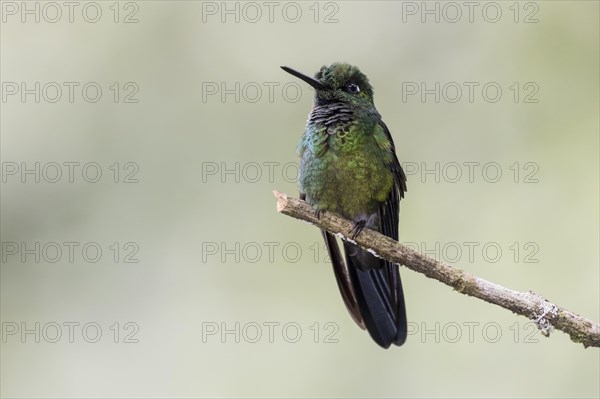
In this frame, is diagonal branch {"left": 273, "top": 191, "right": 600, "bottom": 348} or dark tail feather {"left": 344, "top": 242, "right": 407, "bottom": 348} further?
dark tail feather {"left": 344, "top": 242, "right": 407, "bottom": 348}

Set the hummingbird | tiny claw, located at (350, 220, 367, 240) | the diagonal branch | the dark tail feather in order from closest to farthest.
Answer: the diagonal branch → tiny claw, located at (350, 220, 367, 240) → the hummingbird → the dark tail feather

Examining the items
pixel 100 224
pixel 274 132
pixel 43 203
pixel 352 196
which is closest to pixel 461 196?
pixel 274 132

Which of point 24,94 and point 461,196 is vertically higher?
point 24,94

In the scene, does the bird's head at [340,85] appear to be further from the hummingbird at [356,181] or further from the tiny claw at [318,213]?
the tiny claw at [318,213]

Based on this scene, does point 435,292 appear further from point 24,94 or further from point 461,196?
point 24,94

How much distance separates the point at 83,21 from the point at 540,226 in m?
4.57

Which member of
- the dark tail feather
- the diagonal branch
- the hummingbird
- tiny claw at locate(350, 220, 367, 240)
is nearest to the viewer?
the diagonal branch

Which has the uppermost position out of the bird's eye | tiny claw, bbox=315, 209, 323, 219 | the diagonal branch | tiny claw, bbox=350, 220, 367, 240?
the bird's eye

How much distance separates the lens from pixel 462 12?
23.8 feet

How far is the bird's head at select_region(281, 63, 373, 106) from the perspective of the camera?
464 centimetres

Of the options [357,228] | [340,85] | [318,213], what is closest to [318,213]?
[318,213]

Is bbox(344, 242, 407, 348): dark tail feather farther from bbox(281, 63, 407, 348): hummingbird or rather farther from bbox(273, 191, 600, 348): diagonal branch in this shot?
bbox(273, 191, 600, 348): diagonal branch

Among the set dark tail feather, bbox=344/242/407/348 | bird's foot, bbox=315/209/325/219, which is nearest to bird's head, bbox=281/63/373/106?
bird's foot, bbox=315/209/325/219

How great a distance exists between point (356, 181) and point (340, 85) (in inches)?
25.8
